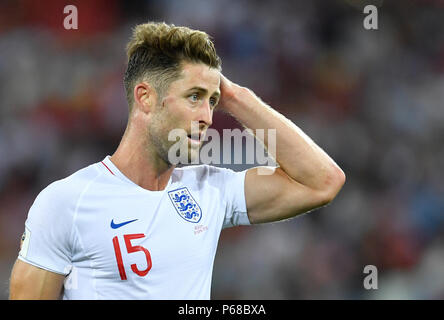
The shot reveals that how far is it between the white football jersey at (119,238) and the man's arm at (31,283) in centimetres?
3

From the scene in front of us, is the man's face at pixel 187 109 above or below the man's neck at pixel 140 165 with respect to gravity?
above

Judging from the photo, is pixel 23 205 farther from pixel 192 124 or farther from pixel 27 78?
pixel 192 124

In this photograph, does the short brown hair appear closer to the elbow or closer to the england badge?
the england badge

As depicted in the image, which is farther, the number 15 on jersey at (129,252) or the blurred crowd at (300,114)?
the blurred crowd at (300,114)

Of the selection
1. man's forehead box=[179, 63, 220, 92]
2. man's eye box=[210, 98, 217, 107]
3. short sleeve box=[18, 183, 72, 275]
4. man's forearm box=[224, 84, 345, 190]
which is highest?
man's forehead box=[179, 63, 220, 92]

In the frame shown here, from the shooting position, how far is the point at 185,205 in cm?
316

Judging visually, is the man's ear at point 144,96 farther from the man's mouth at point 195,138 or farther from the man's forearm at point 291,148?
the man's forearm at point 291,148

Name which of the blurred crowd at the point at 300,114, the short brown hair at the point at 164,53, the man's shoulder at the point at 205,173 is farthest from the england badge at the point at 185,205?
the blurred crowd at the point at 300,114

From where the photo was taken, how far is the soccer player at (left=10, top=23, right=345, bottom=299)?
2799mm

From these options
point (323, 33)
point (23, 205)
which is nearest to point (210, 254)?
point (23, 205)

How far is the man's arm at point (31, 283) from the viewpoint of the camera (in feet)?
8.87

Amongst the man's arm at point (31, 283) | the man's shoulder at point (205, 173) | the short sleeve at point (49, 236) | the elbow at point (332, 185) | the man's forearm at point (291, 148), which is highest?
the man's forearm at point (291, 148)

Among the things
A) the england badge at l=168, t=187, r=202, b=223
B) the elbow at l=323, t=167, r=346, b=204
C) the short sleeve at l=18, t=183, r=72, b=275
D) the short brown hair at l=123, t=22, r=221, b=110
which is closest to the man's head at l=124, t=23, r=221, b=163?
the short brown hair at l=123, t=22, r=221, b=110

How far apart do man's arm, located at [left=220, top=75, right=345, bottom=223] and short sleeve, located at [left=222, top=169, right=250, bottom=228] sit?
3 centimetres
